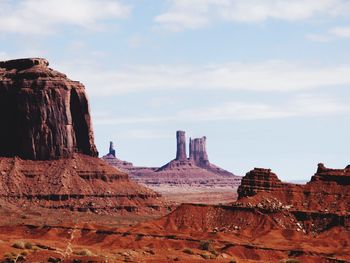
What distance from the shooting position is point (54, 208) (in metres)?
154

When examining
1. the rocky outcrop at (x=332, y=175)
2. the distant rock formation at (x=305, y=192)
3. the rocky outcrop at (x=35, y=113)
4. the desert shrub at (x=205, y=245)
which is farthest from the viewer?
the rocky outcrop at (x=35, y=113)

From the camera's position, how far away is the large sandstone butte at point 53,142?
164 metres

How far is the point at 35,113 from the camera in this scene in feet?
559

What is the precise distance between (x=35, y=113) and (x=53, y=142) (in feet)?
23.1

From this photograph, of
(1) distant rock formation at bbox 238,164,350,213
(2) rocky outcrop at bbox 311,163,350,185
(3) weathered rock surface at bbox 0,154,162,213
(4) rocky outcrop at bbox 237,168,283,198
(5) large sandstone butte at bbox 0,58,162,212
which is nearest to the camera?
(1) distant rock formation at bbox 238,164,350,213

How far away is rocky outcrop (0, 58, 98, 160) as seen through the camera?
556 feet

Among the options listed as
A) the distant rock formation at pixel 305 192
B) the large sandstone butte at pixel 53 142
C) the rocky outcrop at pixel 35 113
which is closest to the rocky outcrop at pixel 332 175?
Result: the distant rock formation at pixel 305 192

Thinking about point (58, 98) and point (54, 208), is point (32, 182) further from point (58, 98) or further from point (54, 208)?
point (58, 98)

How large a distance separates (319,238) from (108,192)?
265 ft

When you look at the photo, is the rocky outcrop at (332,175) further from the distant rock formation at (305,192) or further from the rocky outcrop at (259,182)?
the rocky outcrop at (259,182)

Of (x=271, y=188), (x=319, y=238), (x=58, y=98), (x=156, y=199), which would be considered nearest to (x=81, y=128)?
(x=58, y=98)

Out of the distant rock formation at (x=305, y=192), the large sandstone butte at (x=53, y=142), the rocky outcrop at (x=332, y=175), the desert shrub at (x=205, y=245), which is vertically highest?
the large sandstone butte at (x=53, y=142)

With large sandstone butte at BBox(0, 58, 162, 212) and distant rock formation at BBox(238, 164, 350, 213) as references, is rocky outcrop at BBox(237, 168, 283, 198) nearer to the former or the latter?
distant rock formation at BBox(238, 164, 350, 213)

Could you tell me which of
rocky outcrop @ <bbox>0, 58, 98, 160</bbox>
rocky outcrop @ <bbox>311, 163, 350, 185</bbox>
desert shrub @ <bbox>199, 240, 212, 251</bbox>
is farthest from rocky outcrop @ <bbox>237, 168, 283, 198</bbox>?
rocky outcrop @ <bbox>0, 58, 98, 160</bbox>
